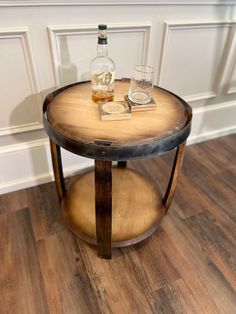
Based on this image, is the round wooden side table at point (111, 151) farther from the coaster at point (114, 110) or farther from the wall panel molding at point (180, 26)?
the wall panel molding at point (180, 26)

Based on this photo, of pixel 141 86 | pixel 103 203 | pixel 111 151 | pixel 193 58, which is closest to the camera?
pixel 111 151

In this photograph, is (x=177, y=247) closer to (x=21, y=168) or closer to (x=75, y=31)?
(x=21, y=168)

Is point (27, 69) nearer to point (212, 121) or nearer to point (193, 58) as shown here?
point (193, 58)

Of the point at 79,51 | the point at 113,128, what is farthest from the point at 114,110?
the point at 79,51

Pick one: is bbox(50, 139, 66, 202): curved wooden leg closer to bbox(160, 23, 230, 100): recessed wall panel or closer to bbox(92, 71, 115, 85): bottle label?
bbox(92, 71, 115, 85): bottle label

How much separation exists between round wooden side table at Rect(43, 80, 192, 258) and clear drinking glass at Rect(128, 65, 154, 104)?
2.0 inches

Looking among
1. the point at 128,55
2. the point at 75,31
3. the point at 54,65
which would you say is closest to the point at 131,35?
the point at 128,55

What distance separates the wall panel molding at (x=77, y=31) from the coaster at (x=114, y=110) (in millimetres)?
411

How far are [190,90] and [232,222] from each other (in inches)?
33.4

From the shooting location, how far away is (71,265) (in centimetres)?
100

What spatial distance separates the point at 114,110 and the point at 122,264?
65 cm

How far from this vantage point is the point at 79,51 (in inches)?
44.3

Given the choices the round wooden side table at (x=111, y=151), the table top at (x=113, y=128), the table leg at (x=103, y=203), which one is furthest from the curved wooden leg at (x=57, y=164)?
the table leg at (x=103, y=203)

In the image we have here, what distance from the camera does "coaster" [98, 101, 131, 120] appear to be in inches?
31.7
